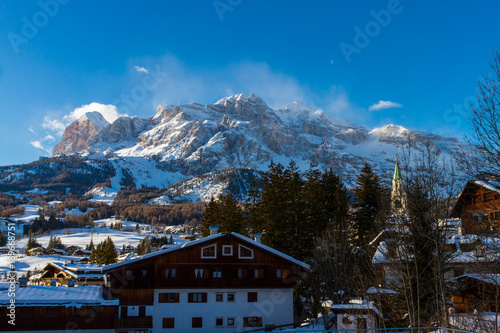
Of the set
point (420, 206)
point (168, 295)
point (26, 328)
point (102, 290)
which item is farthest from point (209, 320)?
point (420, 206)

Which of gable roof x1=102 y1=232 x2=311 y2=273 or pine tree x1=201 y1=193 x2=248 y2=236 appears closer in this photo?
gable roof x1=102 y1=232 x2=311 y2=273

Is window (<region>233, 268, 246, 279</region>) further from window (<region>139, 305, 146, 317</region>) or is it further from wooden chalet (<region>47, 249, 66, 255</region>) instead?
wooden chalet (<region>47, 249, 66, 255</region>)

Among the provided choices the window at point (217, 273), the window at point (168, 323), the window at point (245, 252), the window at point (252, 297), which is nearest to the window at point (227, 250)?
the window at point (245, 252)

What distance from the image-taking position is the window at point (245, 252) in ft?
141

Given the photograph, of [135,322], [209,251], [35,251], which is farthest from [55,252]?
[209,251]

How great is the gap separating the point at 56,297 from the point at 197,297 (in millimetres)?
12770

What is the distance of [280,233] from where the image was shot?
1861 inches

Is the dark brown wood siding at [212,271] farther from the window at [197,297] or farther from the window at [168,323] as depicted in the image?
the window at [168,323]

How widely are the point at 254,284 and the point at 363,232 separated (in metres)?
14.1

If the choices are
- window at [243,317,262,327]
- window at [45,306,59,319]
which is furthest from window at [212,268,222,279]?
window at [45,306,59,319]

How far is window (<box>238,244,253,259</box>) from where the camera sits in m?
43.1

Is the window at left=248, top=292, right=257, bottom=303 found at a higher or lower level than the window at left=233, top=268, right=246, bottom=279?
lower

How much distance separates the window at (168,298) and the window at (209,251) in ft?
15.4

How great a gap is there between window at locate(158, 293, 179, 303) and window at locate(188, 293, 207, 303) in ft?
4.01
